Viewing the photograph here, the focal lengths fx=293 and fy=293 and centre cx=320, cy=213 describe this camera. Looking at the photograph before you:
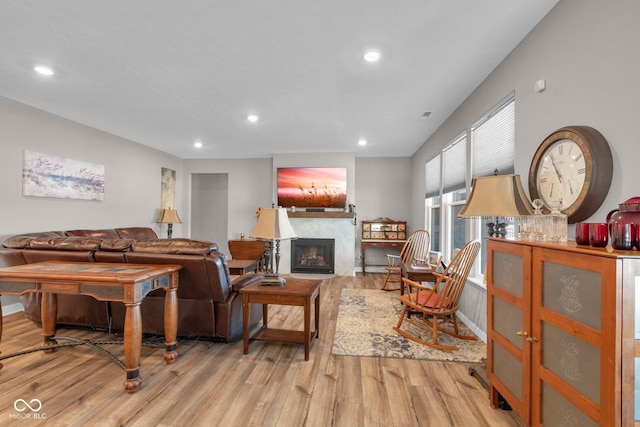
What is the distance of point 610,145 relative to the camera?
4.88 feet

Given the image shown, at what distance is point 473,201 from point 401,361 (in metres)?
1.45

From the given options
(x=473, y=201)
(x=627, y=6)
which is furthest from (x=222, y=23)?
(x=627, y=6)

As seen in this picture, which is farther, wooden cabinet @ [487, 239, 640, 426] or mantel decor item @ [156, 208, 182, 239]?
mantel decor item @ [156, 208, 182, 239]

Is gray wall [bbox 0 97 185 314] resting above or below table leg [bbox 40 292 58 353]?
above

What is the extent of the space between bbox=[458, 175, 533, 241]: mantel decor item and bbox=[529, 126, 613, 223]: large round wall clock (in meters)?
0.16

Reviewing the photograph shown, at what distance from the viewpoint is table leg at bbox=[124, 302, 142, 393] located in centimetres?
195

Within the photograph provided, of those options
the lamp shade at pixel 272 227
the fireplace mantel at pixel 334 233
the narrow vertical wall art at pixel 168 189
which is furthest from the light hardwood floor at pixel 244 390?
the narrow vertical wall art at pixel 168 189

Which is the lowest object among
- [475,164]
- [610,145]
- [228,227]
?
[228,227]

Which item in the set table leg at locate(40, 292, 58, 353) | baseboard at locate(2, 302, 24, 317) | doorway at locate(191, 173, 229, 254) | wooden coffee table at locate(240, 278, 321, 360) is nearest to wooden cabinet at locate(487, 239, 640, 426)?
wooden coffee table at locate(240, 278, 321, 360)

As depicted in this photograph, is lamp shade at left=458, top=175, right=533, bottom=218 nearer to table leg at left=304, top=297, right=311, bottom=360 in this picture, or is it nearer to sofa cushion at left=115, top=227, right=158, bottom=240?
table leg at left=304, top=297, right=311, bottom=360

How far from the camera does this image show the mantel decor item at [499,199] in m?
1.74

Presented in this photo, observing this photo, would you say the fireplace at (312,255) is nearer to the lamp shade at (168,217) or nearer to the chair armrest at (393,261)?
the chair armrest at (393,261)

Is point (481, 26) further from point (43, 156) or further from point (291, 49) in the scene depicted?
point (43, 156)

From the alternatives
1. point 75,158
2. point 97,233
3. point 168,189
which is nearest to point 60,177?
point 75,158
